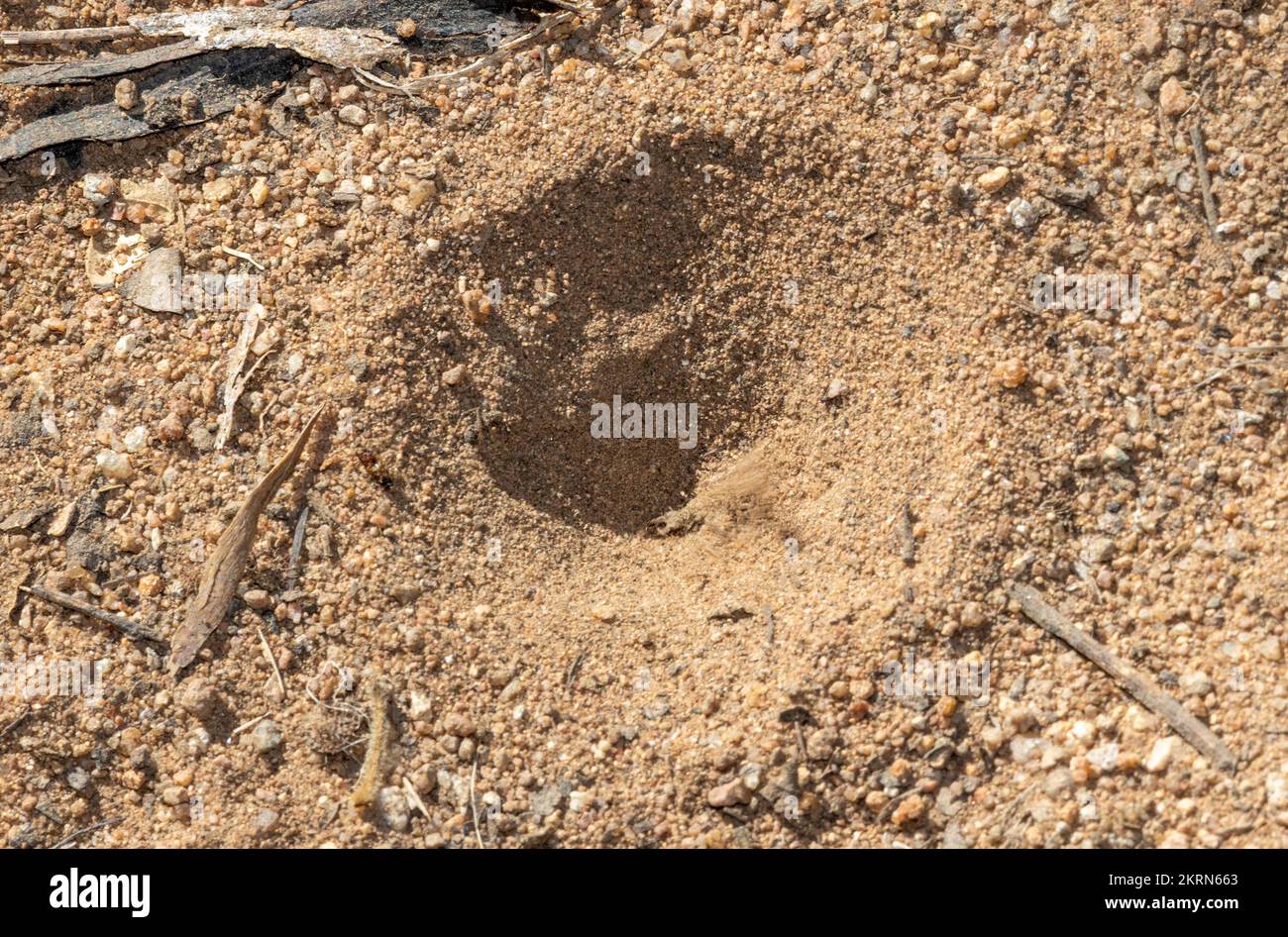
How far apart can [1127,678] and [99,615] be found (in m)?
2.69

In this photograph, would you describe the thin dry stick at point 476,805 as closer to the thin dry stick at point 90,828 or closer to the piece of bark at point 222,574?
the piece of bark at point 222,574

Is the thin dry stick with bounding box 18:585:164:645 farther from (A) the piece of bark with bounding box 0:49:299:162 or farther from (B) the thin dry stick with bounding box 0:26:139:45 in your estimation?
(B) the thin dry stick with bounding box 0:26:139:45

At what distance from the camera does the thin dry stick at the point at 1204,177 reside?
2814 mm

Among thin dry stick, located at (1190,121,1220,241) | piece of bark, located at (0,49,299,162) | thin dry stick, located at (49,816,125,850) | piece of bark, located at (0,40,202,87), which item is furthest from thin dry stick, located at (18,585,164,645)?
thin dry stick, located at (1190,121,1220,241)

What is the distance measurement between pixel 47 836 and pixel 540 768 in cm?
133

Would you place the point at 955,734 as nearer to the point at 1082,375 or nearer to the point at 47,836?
the point at 1082,375

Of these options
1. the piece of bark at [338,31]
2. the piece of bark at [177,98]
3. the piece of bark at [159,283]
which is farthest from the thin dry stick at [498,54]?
the piece of bark at [159,283]

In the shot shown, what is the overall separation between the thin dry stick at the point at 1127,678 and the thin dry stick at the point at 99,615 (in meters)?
2.30

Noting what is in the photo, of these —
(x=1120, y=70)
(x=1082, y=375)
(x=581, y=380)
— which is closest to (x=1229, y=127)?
(x=1120, y=70)

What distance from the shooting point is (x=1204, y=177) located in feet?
9.28

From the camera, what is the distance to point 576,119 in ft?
10.1

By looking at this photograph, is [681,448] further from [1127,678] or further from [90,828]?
[90,828]

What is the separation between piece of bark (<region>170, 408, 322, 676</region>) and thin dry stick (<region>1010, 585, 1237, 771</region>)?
200 centimetres

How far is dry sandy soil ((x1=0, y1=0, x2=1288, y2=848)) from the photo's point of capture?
260 centimetres
